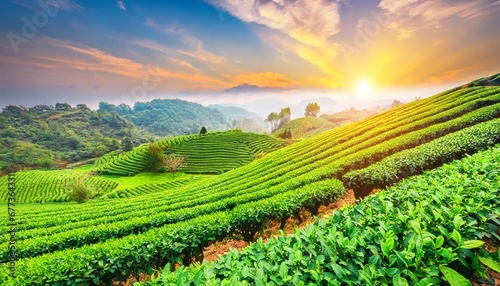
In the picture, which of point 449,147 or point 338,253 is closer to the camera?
point 338,253

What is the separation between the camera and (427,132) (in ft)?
67.8

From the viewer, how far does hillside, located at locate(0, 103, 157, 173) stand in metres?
98.2

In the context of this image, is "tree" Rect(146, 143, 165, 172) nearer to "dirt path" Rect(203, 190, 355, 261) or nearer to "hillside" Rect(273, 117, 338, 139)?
"dirt path" Rect(203, 190, 355, 261)

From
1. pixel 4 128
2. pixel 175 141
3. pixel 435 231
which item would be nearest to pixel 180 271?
pixel 435 231

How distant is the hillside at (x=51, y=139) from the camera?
98188mm

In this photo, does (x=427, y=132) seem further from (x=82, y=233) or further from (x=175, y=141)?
(x=175, y=141)

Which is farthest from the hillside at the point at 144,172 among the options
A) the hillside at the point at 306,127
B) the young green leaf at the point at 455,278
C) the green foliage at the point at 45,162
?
the young green leaf at the point at 455,278

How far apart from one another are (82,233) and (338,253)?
13.5 metres

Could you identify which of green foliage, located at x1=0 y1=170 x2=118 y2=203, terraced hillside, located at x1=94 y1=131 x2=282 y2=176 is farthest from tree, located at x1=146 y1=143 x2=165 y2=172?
green foliage, located at x1=0 y1=170 x2=118 y2=203

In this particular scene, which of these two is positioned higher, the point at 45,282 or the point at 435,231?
the point at 435,231

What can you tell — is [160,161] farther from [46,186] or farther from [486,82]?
[486,82]

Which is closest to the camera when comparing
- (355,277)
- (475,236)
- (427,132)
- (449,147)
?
(355,277)

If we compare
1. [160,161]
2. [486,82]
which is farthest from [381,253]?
[160,161]

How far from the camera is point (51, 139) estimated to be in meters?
138
